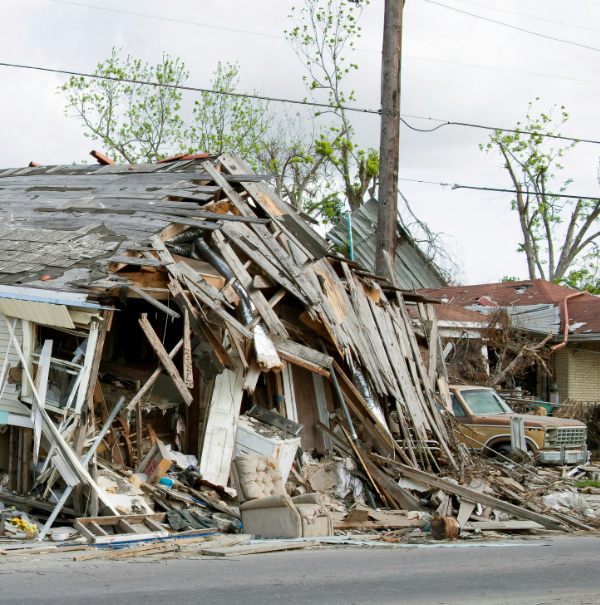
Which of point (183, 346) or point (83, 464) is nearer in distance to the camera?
point (83, 464)

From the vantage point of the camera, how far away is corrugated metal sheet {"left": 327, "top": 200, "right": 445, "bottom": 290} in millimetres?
29734

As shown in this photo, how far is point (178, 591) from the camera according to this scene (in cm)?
585

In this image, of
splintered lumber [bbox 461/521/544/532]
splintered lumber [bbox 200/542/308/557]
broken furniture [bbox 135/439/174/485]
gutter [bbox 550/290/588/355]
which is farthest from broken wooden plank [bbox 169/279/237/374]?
gutter [bbox 550/290/588/355]

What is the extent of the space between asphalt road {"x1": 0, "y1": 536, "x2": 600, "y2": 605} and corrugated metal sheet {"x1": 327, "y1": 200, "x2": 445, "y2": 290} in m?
21.9

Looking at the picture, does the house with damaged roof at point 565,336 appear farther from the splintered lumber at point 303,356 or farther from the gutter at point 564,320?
the splintered lumber at point 303,356

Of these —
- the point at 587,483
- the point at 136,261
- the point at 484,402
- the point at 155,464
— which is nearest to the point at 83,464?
the point at 155,464

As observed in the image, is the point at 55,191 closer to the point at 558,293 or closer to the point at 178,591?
the point at 178,591

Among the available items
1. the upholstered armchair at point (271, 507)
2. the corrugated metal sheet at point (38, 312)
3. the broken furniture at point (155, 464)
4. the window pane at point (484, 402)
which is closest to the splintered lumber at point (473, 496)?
the upholstered armchair at point (271, 507)

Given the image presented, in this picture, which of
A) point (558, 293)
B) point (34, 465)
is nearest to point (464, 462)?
Result: point (34, 465)

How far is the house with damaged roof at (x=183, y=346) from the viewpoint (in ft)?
32.4

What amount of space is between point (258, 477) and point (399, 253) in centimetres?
2090

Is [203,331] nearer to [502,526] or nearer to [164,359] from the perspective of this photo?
[164,359]

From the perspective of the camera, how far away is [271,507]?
929 cm

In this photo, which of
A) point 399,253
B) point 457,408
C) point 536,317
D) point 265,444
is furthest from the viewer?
point 399,253
